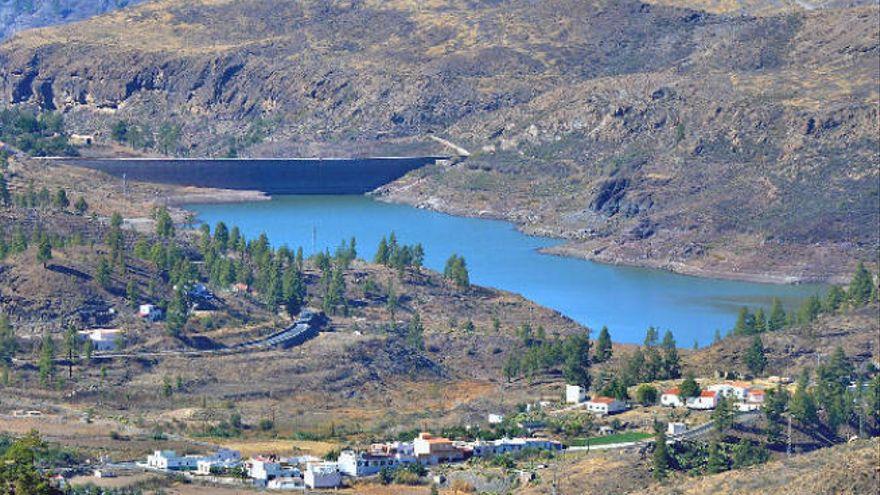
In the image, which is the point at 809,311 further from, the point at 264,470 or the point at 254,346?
the point at 264,470

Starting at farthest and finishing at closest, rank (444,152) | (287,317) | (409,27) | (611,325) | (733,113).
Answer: (409,27)
(444,152)
(733,113)
(611,325)
(287,317)

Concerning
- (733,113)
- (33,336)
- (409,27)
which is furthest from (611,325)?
(409,27)

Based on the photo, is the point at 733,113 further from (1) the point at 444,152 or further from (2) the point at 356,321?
(2) the point at 356,321

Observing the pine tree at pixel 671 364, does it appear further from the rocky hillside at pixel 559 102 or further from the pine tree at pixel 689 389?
the rocky hillside at pixel 559 102

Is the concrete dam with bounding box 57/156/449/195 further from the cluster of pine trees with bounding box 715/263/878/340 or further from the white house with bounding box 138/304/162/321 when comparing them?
the white house with bounding box 138/304/162/321

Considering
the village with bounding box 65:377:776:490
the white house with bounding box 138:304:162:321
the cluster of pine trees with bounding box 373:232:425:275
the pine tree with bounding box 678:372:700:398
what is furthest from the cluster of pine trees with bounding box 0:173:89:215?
the village with bounding box 65:377:776:490

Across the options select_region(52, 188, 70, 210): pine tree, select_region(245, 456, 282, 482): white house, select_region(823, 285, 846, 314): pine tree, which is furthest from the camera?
select_region(52, 188, 70, 210): pine tree

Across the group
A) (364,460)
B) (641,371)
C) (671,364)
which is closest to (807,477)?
(364,460)

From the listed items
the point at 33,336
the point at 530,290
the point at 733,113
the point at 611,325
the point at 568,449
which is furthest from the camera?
the point at 733,113
